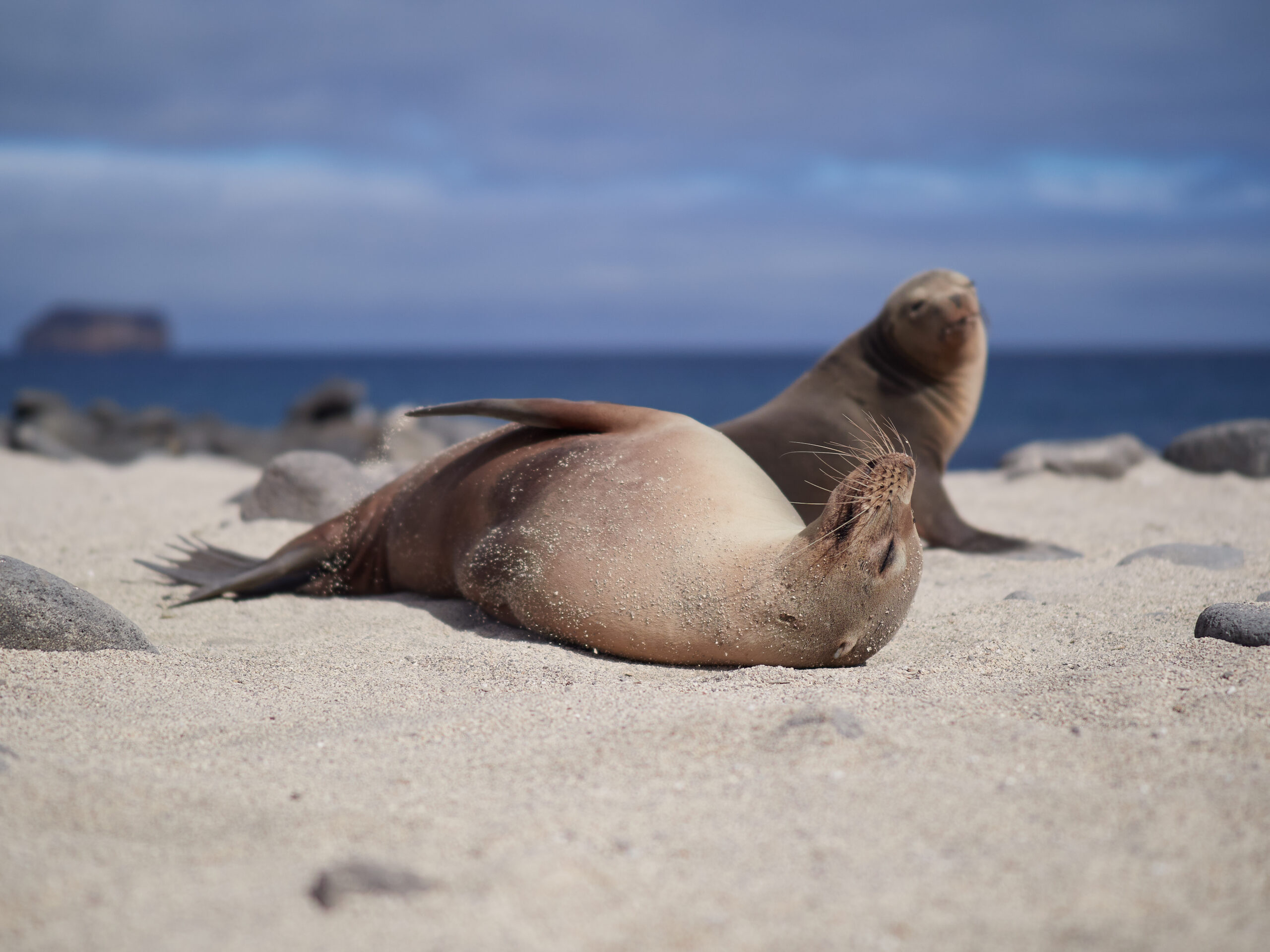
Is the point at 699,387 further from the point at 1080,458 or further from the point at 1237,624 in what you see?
the point at 1237,624

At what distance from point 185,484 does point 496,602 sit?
6208 mm

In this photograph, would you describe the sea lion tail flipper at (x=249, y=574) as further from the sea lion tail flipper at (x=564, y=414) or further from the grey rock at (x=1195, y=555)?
the grey rock at (x=1195, y=555)

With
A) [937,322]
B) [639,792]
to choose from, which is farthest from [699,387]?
[639,792]

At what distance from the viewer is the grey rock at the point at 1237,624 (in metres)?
3.42

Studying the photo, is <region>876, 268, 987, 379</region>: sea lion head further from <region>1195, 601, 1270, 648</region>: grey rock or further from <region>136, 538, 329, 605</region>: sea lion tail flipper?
<region>136, 538, 329, 605</region>: sea lion tail flipper

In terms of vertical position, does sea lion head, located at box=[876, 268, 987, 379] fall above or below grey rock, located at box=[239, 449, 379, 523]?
above

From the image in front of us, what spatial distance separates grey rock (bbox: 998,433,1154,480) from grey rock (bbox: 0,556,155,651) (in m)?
8.13

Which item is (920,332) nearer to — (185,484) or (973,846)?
(973,846)

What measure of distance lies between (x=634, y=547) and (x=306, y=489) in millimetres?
3759

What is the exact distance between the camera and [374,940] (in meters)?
1.81

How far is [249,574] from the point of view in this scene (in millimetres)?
4797

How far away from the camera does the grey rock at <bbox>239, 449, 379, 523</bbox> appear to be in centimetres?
669

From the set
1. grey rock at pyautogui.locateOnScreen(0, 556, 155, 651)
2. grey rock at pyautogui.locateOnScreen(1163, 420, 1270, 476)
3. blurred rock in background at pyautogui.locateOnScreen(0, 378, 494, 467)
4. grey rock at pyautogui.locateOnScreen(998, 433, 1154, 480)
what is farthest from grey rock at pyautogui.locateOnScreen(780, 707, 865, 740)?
blurred rock in background at pyautogui.locateOnScreen(0, 378, 494, 467)

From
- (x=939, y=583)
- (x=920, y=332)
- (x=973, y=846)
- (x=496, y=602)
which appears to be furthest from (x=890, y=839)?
(x=920, y=332)
